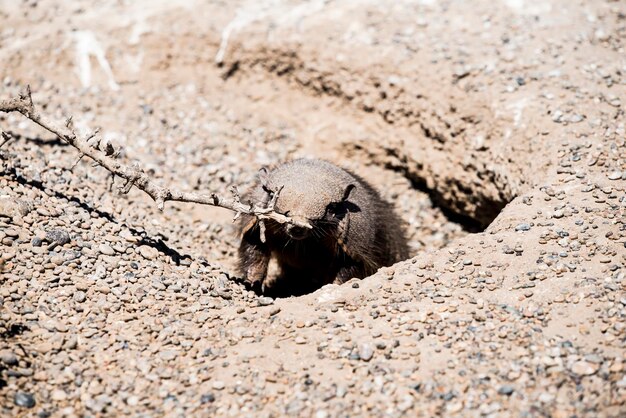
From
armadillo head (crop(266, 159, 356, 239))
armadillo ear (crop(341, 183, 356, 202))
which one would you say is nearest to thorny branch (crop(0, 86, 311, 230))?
armadillo head (crop(266, 159, 356, 239))

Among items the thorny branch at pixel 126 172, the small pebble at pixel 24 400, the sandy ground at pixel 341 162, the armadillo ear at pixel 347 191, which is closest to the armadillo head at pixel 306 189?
the armadillo ear at pixel 347 191

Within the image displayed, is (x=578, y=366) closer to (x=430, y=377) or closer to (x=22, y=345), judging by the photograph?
(x=430, y=377)

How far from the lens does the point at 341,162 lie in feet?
25.6

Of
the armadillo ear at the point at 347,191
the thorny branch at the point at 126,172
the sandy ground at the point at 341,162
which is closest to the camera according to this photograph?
the sandy ground at the point at 341,162

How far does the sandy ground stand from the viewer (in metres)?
3.58

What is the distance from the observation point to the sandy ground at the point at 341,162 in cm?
358

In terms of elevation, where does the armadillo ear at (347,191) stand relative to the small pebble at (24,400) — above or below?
above

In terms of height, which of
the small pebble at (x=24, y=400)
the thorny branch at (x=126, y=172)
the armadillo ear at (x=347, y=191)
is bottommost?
the small pebble at (x=24, y=400)

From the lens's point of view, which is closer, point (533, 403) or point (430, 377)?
point (533, 403)

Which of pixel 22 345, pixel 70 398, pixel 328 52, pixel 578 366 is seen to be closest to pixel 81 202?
pixel 22 345

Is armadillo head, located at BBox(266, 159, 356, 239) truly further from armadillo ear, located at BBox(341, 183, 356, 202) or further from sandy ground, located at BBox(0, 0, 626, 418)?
sandy ground, located at BBox(0, 0, 626, 418)

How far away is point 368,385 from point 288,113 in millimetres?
5054

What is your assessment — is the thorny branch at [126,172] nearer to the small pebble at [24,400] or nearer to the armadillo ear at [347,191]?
the armadillo ear at [347,191]

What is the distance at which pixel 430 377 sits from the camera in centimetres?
356
